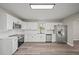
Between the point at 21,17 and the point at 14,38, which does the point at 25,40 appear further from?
the point at 21,17

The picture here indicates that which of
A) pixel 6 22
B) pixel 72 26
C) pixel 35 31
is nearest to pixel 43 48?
pixel 35 31

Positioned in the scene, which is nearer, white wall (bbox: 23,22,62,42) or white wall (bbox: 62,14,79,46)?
white wall (bbox: 62,14,79,46)

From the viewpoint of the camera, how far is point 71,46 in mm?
2527

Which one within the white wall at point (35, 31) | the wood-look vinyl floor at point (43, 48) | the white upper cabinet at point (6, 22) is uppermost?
the white upper cabinet at point (6, 22)

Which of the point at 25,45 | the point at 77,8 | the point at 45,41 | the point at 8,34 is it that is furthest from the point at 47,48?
the point at 8,34

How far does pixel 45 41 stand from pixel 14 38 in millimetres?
866

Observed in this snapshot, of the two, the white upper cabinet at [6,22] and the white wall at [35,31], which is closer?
the white wall at [35,31]

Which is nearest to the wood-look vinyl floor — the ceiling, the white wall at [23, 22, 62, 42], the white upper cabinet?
the white wall at [23, 22, 62, 42]

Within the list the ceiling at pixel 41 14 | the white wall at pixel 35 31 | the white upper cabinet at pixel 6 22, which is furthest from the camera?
the white upper cabinet at pixel 6 22

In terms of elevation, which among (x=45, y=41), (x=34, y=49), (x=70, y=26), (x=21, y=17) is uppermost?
(x=21, y=17)

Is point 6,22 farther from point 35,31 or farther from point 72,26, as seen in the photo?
point 72,26

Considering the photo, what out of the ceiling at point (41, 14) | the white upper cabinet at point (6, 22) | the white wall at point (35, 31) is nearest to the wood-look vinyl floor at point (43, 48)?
the white wall at point (35, 31)

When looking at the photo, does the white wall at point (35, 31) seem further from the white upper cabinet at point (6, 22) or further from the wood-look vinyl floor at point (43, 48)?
the white upper cabinet at point (6, 22)

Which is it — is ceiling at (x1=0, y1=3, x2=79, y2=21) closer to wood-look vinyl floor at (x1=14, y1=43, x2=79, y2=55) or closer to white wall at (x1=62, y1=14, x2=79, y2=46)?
white wall at (x1=62, y1=14, x2=79, y2=46)
